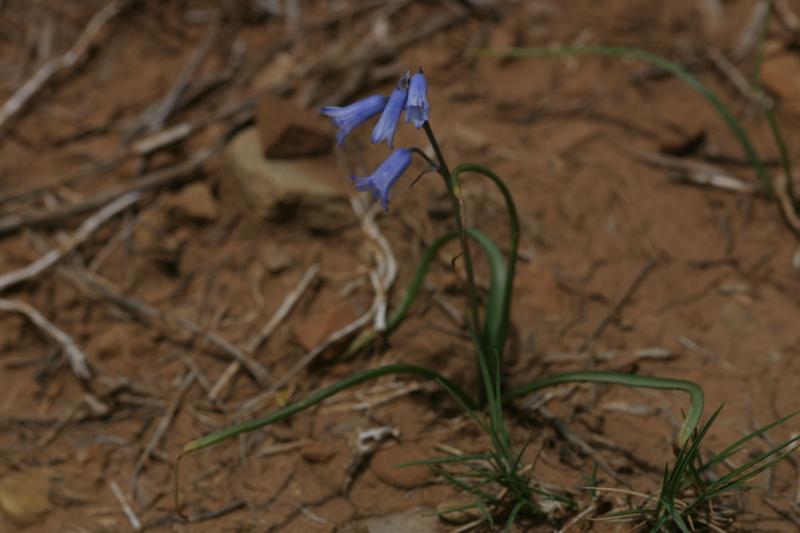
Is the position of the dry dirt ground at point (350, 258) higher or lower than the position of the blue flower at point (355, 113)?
lower

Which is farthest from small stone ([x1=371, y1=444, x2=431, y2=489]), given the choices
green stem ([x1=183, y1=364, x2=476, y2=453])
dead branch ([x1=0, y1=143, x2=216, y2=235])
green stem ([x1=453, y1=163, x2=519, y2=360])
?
dead branch ([x1=0, y1=143, x2=216, y2=235])

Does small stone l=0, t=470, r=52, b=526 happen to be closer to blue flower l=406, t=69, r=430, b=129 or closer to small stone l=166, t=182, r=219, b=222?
small stone l=166, t=182, r=219, b=222

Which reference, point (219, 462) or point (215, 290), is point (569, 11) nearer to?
point (215, 290)

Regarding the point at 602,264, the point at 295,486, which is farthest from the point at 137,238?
the point at 602,264

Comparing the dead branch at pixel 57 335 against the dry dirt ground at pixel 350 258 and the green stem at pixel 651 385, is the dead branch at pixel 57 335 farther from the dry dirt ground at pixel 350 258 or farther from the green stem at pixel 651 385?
the green stem at pixel 651 385

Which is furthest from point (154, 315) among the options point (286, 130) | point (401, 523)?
point (401, 523)

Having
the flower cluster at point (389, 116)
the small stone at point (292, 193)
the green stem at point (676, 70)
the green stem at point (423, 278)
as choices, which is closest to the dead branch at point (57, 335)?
the small stone at point (292, 193)
